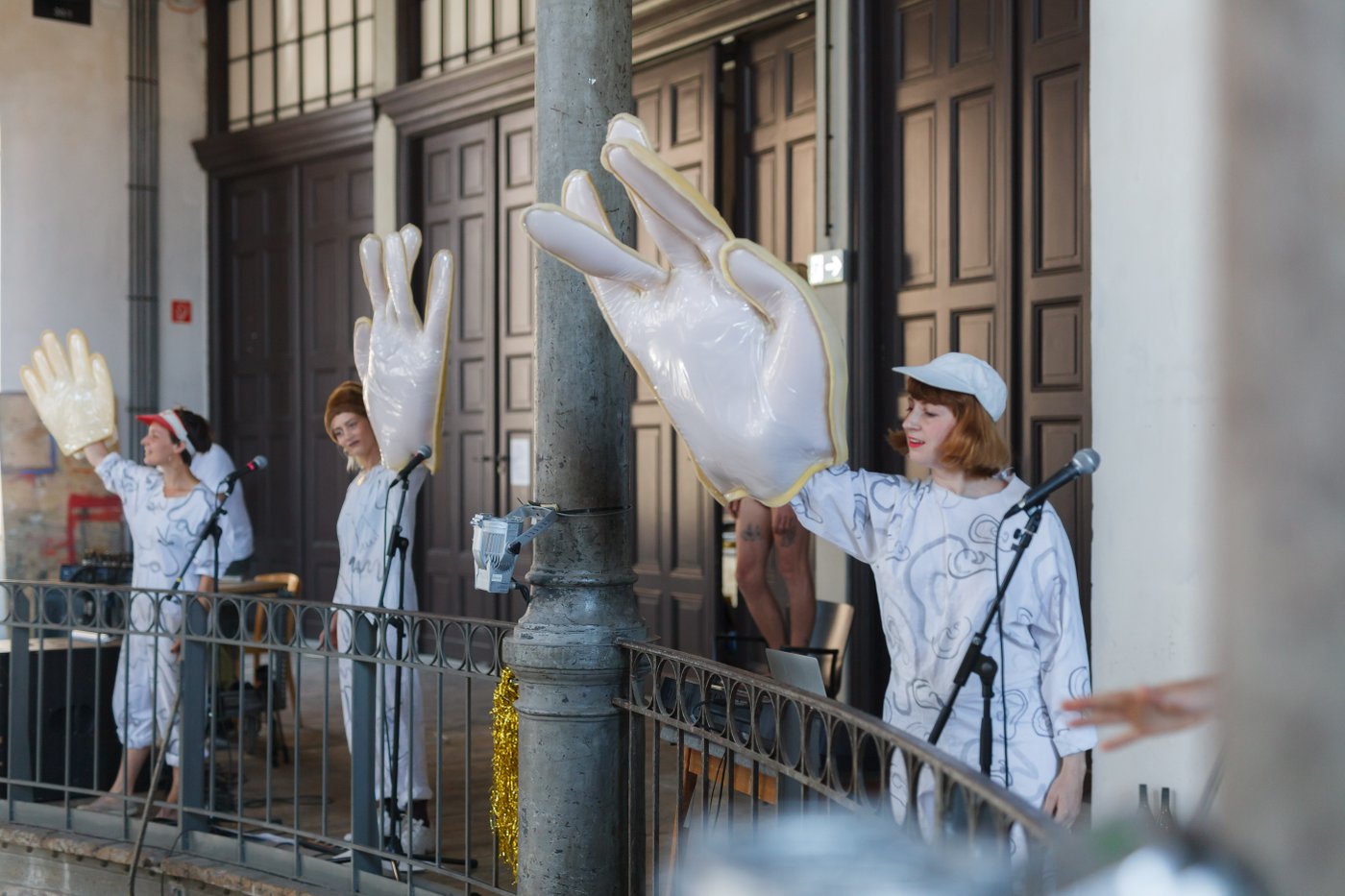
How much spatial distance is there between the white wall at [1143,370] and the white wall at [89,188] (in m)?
7.43

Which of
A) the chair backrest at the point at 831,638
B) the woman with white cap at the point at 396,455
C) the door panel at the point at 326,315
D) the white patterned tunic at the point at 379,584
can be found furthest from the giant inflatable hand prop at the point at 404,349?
the door panel at the point at 326,315

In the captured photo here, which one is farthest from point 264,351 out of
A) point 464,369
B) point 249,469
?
point 249,469

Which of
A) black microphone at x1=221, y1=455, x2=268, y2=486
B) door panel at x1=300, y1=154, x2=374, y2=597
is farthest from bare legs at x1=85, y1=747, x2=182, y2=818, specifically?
door panel at x1=300, y1=154, x2=374, y2=597

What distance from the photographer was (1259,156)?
0.48 meters

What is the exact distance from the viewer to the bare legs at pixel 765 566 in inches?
212

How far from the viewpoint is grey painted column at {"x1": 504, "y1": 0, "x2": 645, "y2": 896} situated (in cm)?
318

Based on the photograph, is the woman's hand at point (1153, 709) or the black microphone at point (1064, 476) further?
the black microphone at point (1064, 476)

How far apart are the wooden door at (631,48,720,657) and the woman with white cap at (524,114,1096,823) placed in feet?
12.1

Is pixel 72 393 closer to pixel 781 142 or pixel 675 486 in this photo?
pixel 675 486

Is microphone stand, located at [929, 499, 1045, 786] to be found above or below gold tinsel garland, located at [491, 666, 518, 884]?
above

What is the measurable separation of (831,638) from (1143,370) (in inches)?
52.2

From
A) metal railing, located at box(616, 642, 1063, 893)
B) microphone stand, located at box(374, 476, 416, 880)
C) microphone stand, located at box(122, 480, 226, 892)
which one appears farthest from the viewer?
microphone stand, located at box(122, 480, 226, 892)

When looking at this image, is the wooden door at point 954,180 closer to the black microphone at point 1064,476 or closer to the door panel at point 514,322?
the black microphone at point 1064,476

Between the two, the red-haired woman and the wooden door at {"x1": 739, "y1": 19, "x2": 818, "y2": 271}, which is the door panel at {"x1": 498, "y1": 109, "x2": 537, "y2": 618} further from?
the red-haired woman
